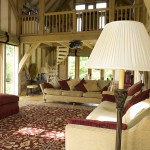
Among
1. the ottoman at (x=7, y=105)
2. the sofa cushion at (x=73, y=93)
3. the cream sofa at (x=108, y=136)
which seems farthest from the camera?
the sofa cushion at (x=73, y=93)

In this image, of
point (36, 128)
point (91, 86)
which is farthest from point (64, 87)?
point (36, 128)

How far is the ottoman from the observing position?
477cm

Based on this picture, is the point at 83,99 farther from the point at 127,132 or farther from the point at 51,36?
the point at 127,132

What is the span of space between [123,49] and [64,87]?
592 cm

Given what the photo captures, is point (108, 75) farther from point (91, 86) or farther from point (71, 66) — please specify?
point (91, 86)

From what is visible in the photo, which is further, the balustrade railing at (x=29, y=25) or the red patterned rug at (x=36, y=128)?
the balustrade railing at (x=29, y=25)

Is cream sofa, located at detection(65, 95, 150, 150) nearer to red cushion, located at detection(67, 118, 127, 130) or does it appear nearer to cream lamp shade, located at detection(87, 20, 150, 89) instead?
red cushion, located at detection(67, 118, 127, 130)

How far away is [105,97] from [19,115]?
228 cm

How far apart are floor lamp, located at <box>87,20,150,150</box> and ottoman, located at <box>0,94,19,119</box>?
156 inches

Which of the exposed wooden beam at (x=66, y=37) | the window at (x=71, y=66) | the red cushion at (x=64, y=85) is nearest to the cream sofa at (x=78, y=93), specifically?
the red cushion at (x=64, y=85)

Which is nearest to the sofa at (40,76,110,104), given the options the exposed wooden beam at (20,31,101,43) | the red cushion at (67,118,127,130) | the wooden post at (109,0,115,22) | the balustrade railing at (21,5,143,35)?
the exposed wooden beam at (20,31,101,43)

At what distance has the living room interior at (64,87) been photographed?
6.59 ft

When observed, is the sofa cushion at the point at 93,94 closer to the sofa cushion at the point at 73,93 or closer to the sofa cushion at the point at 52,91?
the sofa cushion at the point at 73,93

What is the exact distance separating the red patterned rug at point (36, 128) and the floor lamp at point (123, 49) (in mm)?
2237
